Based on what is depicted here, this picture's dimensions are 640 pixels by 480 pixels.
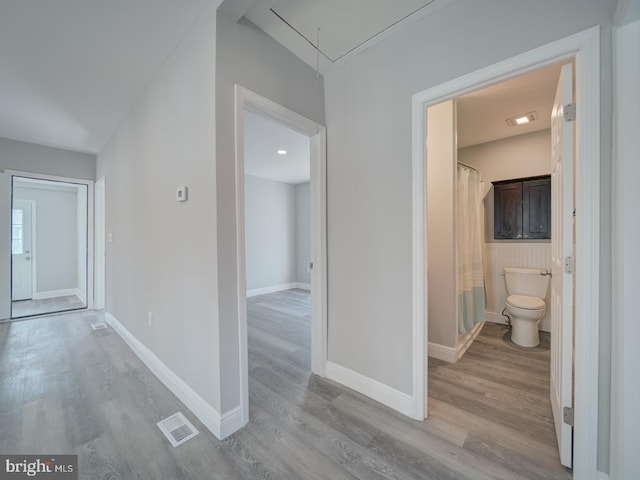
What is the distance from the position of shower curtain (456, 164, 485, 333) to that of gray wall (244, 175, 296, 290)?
4038 mm

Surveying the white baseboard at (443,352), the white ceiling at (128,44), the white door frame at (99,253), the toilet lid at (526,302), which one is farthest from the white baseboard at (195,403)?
the toilet lid at (526,302)

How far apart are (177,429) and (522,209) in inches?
161

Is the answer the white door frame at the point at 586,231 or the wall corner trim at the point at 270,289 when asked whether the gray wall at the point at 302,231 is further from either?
the white door frame at the point at 586,231

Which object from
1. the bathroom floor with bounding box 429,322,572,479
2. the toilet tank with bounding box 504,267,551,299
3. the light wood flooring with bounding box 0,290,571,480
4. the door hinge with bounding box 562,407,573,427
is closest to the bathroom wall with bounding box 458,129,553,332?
the toilet tank with bounding box 504,267,551,299

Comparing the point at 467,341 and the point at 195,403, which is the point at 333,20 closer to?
the point at 195,403

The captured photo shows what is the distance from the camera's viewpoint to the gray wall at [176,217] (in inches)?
61.8

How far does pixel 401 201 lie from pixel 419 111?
22.2 inches

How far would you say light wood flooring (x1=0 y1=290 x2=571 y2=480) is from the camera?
4.33 feet

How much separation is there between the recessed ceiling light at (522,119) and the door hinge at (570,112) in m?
1.76

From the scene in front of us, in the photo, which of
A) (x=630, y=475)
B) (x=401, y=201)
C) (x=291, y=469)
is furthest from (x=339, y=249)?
(x=630, y=475)

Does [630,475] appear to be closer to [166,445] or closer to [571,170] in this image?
[571,170]

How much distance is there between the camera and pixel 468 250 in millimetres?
2896

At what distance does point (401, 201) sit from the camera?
5.67 feet

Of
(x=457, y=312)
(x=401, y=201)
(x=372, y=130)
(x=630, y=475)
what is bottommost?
(x=630, y=475)
